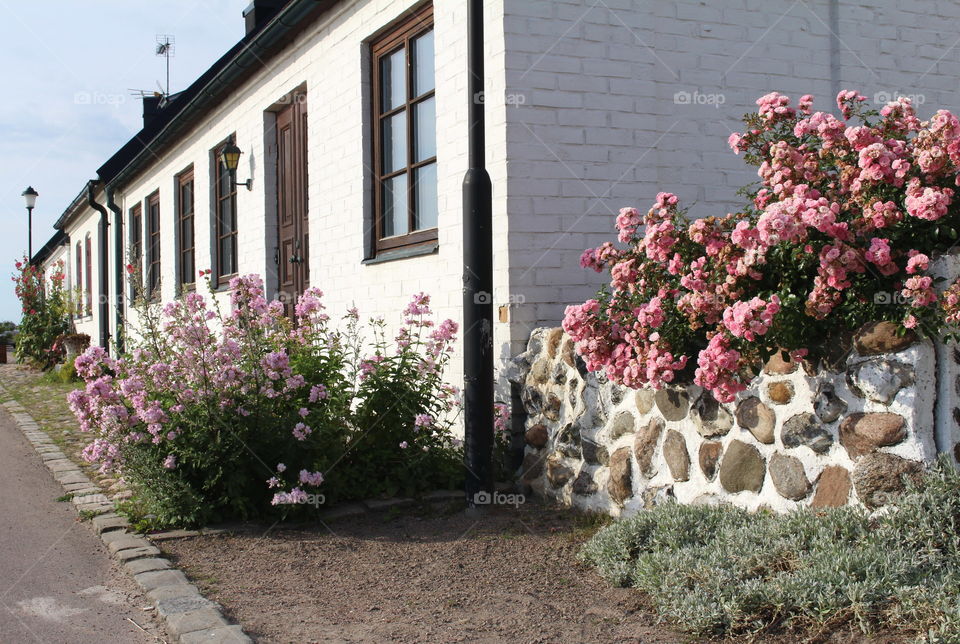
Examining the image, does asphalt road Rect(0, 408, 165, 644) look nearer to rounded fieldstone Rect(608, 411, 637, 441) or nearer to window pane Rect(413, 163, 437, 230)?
rounded fieldstone Rect(608, 411, 637, 441)

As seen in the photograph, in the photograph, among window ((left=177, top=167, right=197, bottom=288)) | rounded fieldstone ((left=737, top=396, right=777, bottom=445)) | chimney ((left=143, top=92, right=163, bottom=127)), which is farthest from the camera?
chimney ((left=143, top=92, right=163, bottom=127))

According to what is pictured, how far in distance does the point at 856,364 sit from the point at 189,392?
3446 mm

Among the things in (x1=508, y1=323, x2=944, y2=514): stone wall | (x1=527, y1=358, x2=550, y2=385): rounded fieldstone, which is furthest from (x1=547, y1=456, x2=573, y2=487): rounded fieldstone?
(x1=527, y1=358, x2=550, y2=385): rounded fieldstone

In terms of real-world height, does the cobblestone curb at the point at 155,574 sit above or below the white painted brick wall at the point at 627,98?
below

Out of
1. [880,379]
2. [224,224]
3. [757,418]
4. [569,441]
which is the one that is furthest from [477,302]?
[224,224]

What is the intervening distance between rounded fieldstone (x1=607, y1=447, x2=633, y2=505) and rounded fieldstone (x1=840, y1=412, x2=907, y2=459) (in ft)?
4.54

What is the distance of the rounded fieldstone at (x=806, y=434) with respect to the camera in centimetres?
373

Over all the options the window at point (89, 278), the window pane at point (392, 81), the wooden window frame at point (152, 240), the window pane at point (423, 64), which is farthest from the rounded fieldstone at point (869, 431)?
the window at point (89, 278)

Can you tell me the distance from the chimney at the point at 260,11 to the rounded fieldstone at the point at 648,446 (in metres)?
11.2

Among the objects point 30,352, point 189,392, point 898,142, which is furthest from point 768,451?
point 30,352

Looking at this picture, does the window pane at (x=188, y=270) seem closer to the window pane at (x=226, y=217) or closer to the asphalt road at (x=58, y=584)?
the window pane at (x=226, y=217)

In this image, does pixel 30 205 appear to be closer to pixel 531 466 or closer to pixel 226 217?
pixel 226 217

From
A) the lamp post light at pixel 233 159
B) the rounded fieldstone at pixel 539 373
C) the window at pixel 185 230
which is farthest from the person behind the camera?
the window at pixel 185 230

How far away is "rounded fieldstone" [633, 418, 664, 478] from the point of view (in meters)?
4.66
